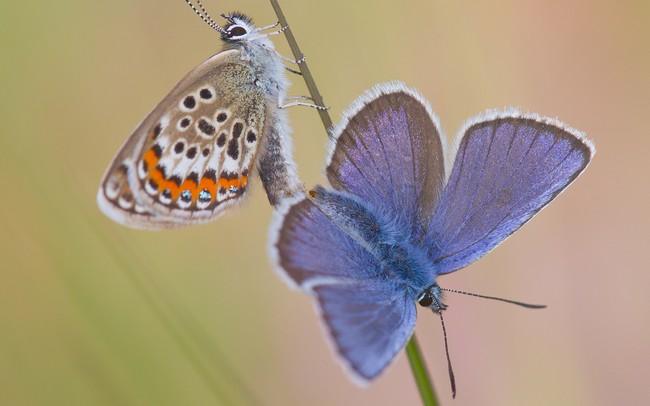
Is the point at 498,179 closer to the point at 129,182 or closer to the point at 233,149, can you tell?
the point at 233,149

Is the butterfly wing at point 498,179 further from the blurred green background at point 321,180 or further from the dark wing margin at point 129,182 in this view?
the blurred green background at point 321,180

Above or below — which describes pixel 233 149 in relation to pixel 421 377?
above

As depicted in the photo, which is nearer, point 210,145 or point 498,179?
point 498,179

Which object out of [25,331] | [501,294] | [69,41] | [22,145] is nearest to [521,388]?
[501,294]

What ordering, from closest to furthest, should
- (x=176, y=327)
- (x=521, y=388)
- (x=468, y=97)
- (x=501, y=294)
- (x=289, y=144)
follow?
(x=176, y=327) < (x=289, y=144) < (x=521, y=388) < (x=501, y=294) < (x=468, y=97)

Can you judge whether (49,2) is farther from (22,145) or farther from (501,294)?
(501,294)

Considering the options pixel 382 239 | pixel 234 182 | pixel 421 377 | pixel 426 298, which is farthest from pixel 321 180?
pixel 421 377
